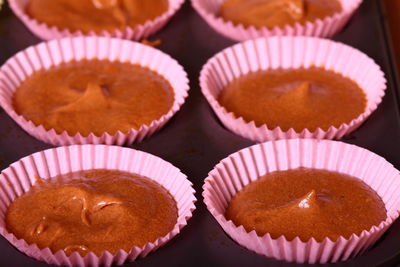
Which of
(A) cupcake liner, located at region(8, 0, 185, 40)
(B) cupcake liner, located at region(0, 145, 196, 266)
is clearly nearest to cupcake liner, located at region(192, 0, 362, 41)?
(A) cupcake liner, located at region(8, 0, 185, 40)

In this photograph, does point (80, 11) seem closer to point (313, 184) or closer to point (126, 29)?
point (126, 29)

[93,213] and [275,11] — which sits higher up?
[275,11]

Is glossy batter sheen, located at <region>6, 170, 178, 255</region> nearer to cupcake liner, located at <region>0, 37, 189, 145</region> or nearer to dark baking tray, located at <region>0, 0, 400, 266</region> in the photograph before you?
dark baking tray, located at <region>0, 0, 400, 266</region>

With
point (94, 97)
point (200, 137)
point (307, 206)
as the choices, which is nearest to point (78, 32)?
point (94, 97)

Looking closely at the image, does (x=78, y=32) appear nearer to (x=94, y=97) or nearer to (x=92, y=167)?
(x=94, y=97)

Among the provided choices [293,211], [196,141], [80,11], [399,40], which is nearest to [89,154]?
[196,141]

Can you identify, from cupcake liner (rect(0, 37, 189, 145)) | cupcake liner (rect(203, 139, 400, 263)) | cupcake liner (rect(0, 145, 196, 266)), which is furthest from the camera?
cupcake liner (rect(0, 37, 189, 145))

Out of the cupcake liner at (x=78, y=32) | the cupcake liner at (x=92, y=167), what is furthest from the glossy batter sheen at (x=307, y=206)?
the cupcake liner at (x=78, y=32)
